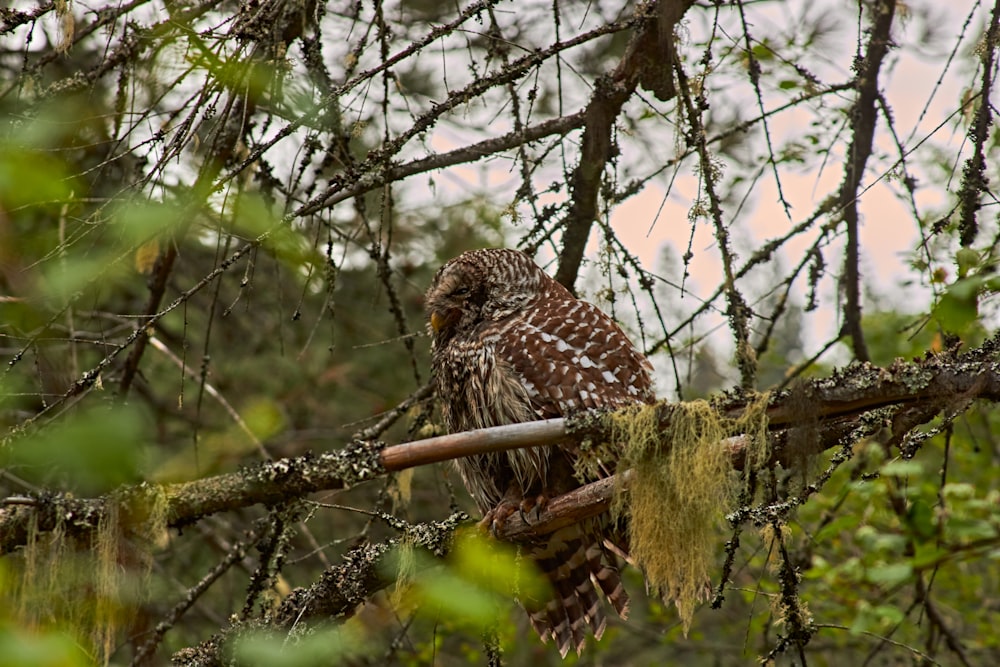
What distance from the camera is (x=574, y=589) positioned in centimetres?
396

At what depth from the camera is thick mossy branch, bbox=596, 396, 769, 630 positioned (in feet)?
8.81

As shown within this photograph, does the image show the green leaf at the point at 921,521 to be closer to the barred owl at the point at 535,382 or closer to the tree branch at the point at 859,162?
the barred owl at the point at 535,382

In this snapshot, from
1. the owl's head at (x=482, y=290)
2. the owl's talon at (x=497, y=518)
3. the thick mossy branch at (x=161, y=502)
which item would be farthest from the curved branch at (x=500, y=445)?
the owl's head at (x=482, y=290)

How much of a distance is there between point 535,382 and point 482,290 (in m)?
0.69

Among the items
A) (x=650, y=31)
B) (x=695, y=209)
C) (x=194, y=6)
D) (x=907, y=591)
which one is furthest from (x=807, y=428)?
(x=907, y=591)

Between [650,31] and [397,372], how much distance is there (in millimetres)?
4349

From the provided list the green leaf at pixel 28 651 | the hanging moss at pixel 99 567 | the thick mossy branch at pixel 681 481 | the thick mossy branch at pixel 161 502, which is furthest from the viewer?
the hanging moss at pixel 99 567

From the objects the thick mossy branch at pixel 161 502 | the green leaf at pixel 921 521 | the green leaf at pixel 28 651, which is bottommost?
the green leaf at pixel 921 521

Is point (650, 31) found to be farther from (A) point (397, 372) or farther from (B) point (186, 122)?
(A) point (397, 372)

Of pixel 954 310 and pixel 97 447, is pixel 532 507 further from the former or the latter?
pixel 97 447

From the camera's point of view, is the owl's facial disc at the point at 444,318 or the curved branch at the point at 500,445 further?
the owl's facial disc at the point at 444,318

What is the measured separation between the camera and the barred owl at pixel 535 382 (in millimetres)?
3621

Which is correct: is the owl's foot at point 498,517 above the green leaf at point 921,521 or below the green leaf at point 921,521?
below

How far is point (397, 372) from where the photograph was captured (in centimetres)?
741
